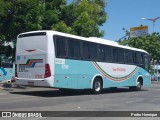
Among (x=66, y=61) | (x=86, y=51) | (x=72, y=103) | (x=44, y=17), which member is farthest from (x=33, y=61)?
(x=44, y=17)

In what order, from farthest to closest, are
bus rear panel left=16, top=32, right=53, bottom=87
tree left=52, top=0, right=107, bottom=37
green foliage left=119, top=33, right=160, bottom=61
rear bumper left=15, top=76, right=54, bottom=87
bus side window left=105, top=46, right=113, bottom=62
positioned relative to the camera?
green foliage left=119, top=33, right=160, bottom=61, tree left=52, top=0, right=107, bottom=37, bus side window left=105, top=46, right=113, bottom=62, bus rear panel left=16, top=32, right=53, bottom=87, rear bumper left=15, top=76, right=54, bottom=87

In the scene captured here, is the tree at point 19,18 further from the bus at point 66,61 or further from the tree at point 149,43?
the tree at point 149,43

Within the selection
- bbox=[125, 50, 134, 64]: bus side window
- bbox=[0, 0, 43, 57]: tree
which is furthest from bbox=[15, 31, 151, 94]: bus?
bbox=[0, 0, 43, 57]: tree

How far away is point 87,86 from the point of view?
21.0 metres

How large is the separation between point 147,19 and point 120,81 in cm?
2918

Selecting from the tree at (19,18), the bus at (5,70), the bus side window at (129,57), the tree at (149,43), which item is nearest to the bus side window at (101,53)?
the bus side window at (129,57)

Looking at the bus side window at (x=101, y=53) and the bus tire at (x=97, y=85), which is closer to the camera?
the bus tire at (x=97, y=85)

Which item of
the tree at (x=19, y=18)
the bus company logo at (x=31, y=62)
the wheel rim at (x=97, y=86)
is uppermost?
the tree at (x=19, y=18)

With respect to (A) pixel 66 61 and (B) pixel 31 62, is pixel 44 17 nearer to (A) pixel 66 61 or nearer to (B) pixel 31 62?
(A) pixel 66 61

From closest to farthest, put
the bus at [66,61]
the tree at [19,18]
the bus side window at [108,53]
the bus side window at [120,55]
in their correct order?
the bus at [66,61], the tree at [19,18], the bus side window at [108,53], the bus side window at [120,55]

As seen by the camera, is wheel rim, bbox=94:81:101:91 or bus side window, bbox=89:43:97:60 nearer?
bus side window, bbox=89:43:97:60

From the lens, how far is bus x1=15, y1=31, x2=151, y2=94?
18.1 meters

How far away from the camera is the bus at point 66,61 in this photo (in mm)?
18141

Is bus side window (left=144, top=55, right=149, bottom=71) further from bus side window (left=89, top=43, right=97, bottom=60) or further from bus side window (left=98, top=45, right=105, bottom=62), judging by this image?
bus side window (left=89, top=43, right=97, bottom=60)
